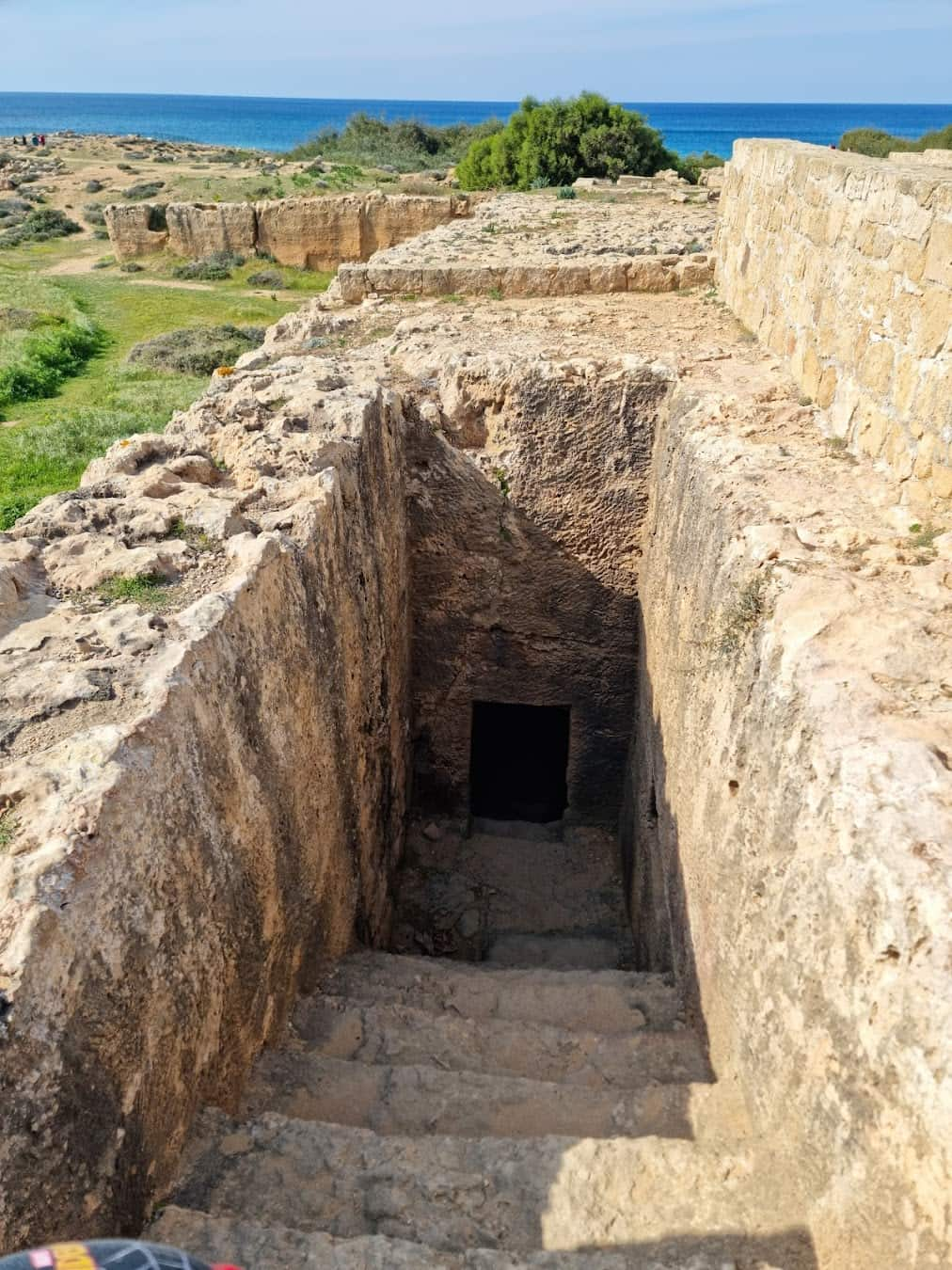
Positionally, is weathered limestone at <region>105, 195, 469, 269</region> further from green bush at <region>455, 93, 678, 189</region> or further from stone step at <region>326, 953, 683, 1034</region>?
stone step at <region>326, 953, 683, 1034</region>

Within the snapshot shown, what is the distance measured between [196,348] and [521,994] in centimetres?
1459

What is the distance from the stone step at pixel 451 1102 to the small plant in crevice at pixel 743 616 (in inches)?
74.7

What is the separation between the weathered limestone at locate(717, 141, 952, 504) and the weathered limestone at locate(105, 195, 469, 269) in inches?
639

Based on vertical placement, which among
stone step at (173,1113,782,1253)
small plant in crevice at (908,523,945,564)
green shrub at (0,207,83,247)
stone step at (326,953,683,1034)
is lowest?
stone step at (326,953,683,1034)

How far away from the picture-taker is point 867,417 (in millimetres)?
5086

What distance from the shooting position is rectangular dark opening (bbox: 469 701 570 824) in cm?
939

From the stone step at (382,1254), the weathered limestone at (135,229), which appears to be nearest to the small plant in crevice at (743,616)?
the stone step at (382,1254)

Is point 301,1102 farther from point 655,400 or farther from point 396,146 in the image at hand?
point 396,146

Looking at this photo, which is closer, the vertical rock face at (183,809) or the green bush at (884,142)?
the vertical rock face at (183,809)

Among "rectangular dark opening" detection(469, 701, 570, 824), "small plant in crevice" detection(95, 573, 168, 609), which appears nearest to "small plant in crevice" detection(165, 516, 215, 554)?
"small plant in crevice" detection(95, 573, 168, 609)

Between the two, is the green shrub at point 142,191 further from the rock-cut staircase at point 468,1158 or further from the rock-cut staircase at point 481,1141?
the rock-cut staircase at point 468,1158

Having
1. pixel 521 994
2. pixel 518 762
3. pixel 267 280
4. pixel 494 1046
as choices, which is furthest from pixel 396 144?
pixel 494 1046

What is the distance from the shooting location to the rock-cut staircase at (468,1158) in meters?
2.87

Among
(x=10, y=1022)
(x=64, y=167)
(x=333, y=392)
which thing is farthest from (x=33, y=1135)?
(x=64, y=167)
